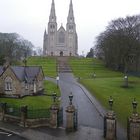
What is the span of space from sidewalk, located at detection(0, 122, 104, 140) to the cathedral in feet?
318

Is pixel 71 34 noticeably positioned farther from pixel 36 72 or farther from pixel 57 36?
pixel 36 72

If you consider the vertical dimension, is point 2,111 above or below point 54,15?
below

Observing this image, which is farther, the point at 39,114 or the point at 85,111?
the point at 85,111

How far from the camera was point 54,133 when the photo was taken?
24.2 metres

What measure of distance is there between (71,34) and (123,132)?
102m

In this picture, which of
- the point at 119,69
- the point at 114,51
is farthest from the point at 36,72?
the point at 119,69

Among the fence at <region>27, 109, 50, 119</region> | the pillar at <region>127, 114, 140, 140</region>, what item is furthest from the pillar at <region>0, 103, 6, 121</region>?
the pillar at <region>127, 114, 140, 140</region>

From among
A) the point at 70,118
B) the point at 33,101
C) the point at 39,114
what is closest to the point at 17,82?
the point at 33,101

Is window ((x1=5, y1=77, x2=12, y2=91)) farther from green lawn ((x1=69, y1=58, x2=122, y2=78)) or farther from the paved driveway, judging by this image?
green lawn ((x1=69, y1=58, x2=122, y2=78))

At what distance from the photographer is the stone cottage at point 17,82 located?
4166cm

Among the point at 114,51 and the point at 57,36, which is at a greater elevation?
the point at 57,36

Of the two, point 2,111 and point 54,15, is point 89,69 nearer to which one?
point 54,15

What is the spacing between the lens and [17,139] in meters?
23.1

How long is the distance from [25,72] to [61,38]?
268 ft
